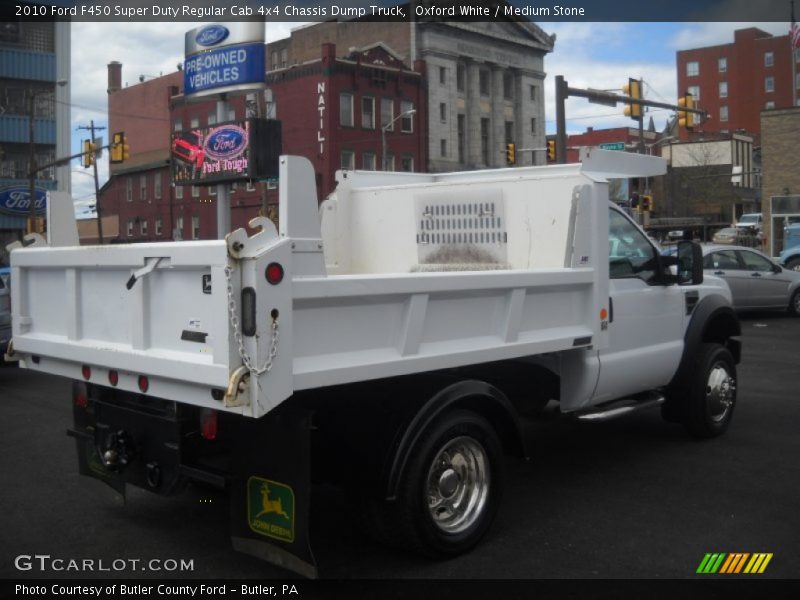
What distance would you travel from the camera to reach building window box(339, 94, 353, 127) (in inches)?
1946

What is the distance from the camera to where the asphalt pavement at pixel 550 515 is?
16.1ft

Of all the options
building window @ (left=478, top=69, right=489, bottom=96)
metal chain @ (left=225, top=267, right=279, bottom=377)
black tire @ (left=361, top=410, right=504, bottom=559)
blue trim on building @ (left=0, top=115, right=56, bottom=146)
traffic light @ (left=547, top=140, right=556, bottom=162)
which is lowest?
black tire @ (left=361, top=410, right=504, bottom=559)

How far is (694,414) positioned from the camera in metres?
7.51

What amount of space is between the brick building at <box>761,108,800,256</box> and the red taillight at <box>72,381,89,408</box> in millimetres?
41266

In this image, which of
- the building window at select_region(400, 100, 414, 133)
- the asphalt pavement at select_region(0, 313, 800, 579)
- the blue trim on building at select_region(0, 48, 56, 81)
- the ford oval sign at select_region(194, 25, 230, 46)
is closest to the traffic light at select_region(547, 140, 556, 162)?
the ford oval sign at select_region(194, 25, 230, 46)

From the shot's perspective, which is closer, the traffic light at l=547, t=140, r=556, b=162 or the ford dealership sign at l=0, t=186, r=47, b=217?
the traffic light at l=547, t=140, r=556, b=162

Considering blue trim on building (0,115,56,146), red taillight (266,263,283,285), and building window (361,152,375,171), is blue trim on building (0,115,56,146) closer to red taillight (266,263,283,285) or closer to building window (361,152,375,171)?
building window (361,152,375,171)

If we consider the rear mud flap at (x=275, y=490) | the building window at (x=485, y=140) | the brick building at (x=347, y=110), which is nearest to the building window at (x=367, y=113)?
the brick building at (x=347, y=110)

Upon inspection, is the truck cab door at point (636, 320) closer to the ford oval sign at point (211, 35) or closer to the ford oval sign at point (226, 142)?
the ford oval sign at point (226, 142)

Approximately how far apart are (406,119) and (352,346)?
50.6 metres

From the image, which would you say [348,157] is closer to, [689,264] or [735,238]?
[735,238]

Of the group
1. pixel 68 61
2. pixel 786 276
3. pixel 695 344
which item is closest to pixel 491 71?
pixel 68 61

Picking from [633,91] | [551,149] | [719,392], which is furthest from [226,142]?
[719,392]

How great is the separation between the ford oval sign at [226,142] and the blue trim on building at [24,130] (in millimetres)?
20361
